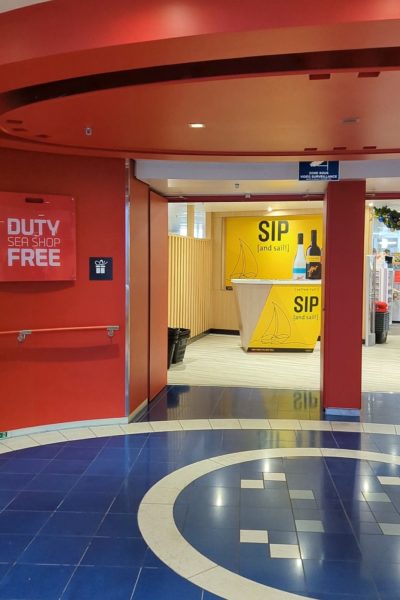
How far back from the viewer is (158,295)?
26.6 ft

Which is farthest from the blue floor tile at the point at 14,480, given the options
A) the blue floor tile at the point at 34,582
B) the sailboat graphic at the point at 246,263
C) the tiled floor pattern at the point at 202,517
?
the sailboat graphic at the point at 246,263

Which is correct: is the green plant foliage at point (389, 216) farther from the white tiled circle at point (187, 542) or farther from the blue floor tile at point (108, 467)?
the blue floor tile at point (108, 467)

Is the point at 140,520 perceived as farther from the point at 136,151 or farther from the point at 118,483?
the point at 136,151

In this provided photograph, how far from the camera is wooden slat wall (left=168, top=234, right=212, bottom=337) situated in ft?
38.7

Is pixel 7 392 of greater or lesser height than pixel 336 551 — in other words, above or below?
above

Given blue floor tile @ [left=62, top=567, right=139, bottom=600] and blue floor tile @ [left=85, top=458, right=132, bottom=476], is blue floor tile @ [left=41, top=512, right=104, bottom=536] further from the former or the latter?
blue floor tile @ [left=85, top=458, right=132, bottom=476]

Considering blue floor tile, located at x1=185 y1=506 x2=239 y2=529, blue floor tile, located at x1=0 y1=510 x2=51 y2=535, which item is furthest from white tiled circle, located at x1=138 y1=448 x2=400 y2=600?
blue floor tile, located at x1=0 y1=510 x2=51 y2=535

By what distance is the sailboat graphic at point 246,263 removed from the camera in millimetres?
14227

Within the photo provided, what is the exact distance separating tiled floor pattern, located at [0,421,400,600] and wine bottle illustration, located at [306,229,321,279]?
7629 mm

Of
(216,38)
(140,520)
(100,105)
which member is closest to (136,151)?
(100,105)

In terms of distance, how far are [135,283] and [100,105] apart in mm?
2913

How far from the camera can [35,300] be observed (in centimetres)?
621

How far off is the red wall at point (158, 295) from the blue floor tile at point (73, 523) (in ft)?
11.4

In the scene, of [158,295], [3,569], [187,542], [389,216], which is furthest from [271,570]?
[389,216]
